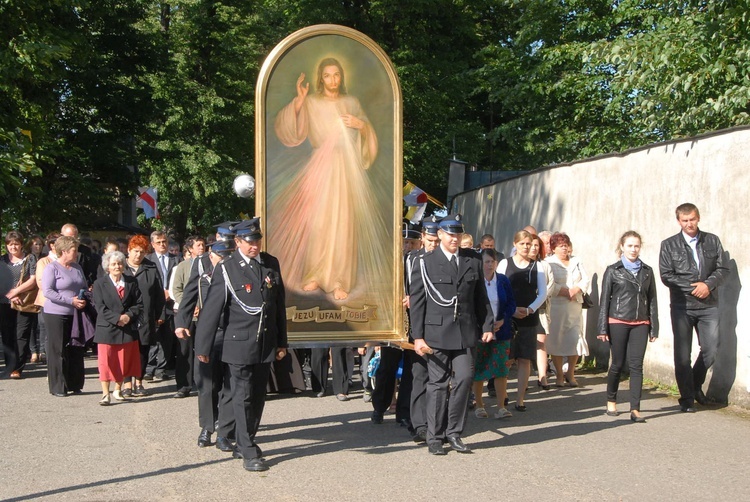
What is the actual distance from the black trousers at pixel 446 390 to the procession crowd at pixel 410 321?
12 mm

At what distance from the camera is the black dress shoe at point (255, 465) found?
7.71 metres

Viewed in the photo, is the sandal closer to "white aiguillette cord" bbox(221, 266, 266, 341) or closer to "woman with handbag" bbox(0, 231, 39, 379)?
"white aiguillette cord" bbox(221, 266, 266, 341)

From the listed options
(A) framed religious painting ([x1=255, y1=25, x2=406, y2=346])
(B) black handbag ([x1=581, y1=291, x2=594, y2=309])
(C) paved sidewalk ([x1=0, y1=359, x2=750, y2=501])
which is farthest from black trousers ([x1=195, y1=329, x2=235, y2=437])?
(B) black handbag ([x1=581, y1=291, x2=594, y2=309])

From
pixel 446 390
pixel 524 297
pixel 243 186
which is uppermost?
pixel 243 186

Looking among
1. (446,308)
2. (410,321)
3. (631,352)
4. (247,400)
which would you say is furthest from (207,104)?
(247,400)

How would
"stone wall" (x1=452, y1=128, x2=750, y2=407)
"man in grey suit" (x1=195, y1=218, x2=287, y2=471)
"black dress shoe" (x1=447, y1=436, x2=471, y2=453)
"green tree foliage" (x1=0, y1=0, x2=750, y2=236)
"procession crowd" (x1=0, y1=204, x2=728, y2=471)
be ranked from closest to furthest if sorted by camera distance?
"man in grey suit" (x1=195, y1=218, x2=287, y2=471), "procession crowd" (x1=0, y1=204, x2=728, y2=471), "black dress shoe" (x1=447, y1=436, x2=471, y2=453), "stone wall" (x1=452, y1=128, x2=750, y2=407), "green tree foliage" (x1=0, y1=0, x2=750, y2=236)

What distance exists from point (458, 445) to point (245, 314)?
2114 millimetres

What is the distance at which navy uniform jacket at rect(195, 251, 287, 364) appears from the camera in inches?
314

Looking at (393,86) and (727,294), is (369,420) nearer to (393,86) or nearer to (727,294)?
(393,86)

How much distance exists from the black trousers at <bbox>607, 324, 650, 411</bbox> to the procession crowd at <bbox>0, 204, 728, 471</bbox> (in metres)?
0.01

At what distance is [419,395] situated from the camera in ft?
29.5

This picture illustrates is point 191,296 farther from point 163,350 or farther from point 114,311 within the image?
point 163,350

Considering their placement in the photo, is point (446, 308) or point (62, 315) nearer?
point (446, 308)

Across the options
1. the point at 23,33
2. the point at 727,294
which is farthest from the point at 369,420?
the point at 23,33
